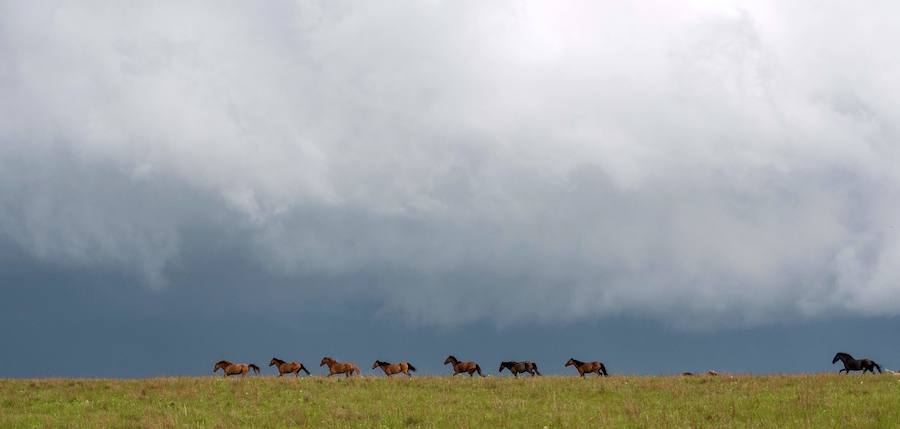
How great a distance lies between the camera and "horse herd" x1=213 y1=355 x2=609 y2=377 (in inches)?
1711

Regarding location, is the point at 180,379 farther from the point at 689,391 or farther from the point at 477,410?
the point at 689,391

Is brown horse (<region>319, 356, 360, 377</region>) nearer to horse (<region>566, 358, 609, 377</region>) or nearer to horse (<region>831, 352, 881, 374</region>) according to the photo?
horse (<region>566, 358, 609, 377</region>)

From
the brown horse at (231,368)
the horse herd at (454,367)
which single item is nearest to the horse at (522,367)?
the horse herd at (454,367)

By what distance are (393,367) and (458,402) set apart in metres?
14.3

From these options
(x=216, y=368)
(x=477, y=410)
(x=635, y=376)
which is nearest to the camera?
(x=477, y=410)

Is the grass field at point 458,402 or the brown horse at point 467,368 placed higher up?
the brown horse at point 467,368

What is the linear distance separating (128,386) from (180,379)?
2401 millimetres

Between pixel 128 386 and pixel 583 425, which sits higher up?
pixel 128 386

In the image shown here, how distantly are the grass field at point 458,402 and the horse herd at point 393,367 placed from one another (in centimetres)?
493

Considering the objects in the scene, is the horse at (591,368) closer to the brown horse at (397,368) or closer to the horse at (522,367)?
the horse at (522,367)

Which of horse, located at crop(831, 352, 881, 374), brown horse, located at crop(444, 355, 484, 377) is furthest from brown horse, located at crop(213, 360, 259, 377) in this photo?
horse, located at crop(831, 352, 881, 374)

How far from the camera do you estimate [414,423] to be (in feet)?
93.0

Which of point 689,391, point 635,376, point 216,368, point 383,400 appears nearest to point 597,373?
point 635,376

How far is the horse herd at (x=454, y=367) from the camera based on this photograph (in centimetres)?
4303
